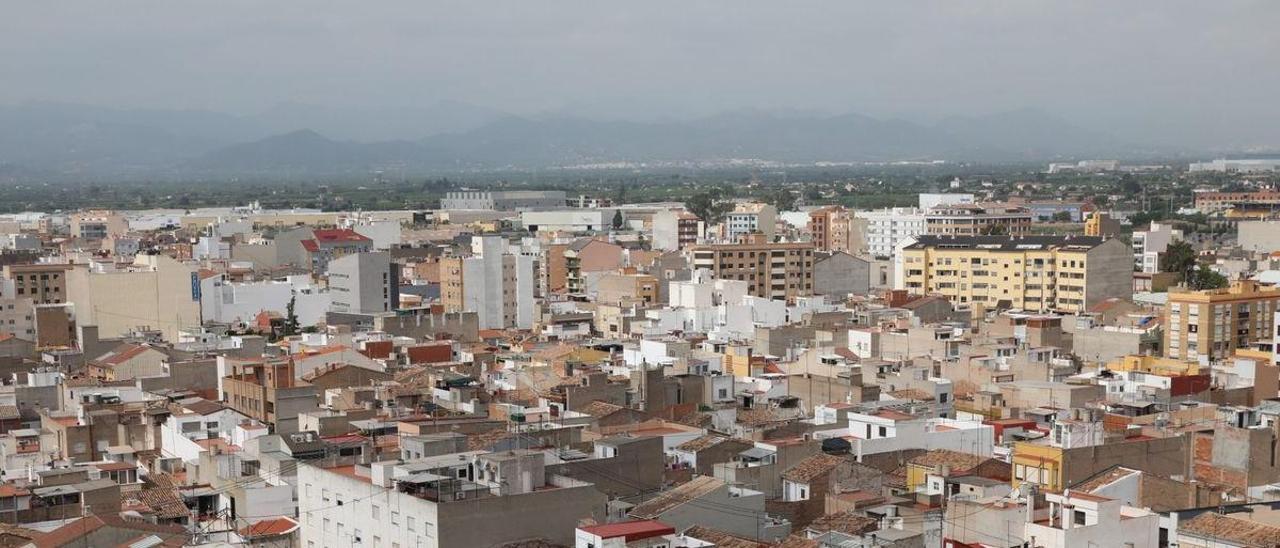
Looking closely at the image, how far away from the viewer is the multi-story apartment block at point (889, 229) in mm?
81562

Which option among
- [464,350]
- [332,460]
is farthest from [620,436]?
[464,350]

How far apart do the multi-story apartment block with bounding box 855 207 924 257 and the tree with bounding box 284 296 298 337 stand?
37.4 meters

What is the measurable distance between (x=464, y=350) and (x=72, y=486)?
1748cm

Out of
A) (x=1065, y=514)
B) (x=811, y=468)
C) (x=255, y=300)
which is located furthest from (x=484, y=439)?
(x=255, y=300)

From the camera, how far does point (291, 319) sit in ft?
158

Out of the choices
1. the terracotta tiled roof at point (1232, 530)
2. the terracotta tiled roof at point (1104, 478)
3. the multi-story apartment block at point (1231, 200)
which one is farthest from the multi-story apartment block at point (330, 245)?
the terracotta tiled roof at point (1232, 530)

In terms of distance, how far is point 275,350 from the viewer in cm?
3497

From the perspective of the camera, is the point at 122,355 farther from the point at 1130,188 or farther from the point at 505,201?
the point at 1130,188

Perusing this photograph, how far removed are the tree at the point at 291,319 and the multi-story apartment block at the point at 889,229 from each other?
3739cm

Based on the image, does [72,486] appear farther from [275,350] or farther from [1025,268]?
[1025,268]

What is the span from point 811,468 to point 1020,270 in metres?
36.8

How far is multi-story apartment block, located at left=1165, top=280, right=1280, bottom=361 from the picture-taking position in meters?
35.0

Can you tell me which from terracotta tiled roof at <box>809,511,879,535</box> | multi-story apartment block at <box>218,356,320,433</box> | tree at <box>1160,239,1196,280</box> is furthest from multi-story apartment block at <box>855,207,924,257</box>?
terracotta tiled roof at <box>809,511,879,535</box>

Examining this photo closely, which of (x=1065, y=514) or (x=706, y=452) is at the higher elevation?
(x=1065, y=514)
